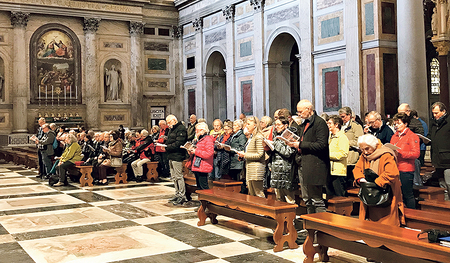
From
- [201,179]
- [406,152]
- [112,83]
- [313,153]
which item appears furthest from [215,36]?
[313,153]

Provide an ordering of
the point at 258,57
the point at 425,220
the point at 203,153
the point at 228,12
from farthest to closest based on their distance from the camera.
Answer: the point at 228,12 → the point at 258,57 → the point at 203,153 → the point at 425,220

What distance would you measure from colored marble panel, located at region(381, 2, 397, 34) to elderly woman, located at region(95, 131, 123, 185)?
28.3 feet

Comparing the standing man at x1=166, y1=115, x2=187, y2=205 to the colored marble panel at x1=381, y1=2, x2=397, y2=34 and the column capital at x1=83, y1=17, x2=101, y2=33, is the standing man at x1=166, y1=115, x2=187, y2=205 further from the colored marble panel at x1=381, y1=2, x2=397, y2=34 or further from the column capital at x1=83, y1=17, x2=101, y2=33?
the column capital at x1=83, y1=17, x2=101, y2=33

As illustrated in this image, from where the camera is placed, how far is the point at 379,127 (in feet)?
26.8

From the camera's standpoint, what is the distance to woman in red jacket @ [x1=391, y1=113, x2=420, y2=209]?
6.43m

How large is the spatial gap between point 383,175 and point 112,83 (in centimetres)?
2119

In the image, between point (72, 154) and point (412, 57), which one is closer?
point (72, 154)

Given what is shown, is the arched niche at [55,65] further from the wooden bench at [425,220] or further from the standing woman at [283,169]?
→ the wooden bench at [425,220]

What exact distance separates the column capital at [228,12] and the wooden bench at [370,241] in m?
16.9

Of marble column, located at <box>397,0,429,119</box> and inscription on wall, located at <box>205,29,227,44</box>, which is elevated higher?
inscription on wall, located at <box>205,29,227,44</box>

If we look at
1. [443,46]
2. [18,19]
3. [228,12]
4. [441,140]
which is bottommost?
[441,140]

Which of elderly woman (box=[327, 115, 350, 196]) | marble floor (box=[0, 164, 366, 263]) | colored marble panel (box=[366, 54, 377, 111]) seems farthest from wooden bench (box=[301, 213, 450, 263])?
colored marble panel (box=[366, 54, 377, 111])

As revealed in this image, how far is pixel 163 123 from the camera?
43.1ft

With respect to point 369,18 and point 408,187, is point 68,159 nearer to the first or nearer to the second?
point 408,187
